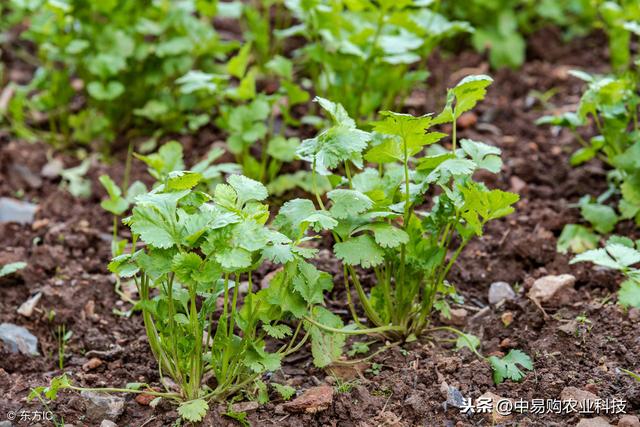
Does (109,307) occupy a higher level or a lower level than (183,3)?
lower

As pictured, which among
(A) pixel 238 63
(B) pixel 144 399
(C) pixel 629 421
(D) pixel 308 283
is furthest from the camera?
(A) pixel 238 63

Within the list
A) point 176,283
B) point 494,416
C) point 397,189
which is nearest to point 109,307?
point 176,283

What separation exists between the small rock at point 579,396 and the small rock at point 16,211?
207 cm

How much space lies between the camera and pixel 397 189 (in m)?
2.30

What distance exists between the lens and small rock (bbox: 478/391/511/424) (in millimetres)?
2150

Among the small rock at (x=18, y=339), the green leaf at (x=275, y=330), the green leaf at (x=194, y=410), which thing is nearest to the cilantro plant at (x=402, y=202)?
the green leaf at (x=275, y=330)

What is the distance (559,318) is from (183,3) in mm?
2174

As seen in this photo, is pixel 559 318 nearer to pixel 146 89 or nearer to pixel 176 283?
pixel 176 283

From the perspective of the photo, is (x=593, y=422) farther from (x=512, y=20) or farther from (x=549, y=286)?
(x=512, y=20)

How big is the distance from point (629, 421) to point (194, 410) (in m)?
1.06

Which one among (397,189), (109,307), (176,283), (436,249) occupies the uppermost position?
(397,189)

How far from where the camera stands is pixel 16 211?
10.7 feet

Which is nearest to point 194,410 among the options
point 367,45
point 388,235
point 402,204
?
point 388,235

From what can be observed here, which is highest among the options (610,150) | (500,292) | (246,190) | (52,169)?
(246,190)
